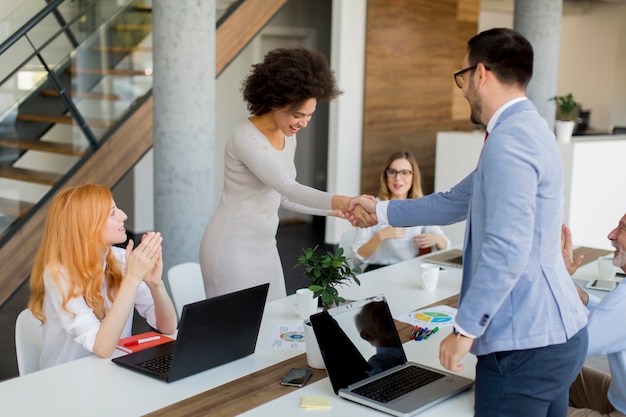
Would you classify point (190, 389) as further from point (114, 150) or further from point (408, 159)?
point (114, 150)

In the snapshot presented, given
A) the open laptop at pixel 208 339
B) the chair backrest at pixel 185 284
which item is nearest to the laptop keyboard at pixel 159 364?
the open laptop at pixel 208 339

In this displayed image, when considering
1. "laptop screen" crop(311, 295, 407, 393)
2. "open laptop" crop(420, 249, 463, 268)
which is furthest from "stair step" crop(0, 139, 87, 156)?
"laptop screen" crop(311, 295, 407, 393)

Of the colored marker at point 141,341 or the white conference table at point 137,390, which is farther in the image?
the colored marker at point 141,341

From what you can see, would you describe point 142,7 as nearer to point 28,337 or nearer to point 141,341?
point 28,337

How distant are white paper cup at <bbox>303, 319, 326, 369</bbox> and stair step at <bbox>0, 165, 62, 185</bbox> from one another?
10.9 ft

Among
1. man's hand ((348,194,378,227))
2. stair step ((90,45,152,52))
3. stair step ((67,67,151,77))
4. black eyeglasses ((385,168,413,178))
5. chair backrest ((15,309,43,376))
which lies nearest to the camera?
chair backrest ((15,309,43,376))

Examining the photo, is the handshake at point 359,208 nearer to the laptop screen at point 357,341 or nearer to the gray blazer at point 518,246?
the laptop screen at point 357,341

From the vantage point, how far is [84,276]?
8.30 feet

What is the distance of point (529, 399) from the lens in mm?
1808

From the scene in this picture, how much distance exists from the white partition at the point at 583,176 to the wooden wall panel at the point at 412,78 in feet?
2.59

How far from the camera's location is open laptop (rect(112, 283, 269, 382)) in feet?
7.13

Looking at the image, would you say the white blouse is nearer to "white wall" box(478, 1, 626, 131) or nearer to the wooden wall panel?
the wooden wall panel

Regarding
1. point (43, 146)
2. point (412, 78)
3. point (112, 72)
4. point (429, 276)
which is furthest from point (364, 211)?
point (412, 78)

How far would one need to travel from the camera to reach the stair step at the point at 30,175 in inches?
198
